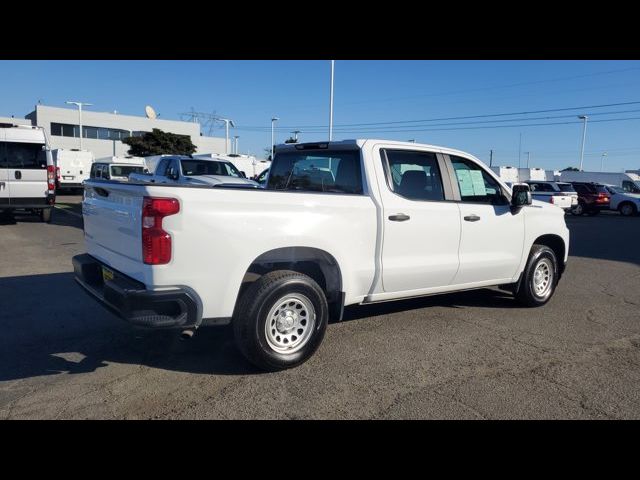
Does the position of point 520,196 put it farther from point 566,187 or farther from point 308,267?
point 566,187

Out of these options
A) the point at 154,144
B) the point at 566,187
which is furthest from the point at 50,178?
the point at 154,144

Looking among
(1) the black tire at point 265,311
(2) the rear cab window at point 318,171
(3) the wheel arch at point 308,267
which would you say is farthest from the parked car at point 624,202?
(1) the black tire at point 265,311

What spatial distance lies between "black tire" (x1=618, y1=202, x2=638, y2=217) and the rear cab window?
26.4 meters

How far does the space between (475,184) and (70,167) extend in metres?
26.5

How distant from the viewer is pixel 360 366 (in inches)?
175

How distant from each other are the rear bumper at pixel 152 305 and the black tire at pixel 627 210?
2847 centimetres

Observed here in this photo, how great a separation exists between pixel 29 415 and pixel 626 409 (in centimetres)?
423

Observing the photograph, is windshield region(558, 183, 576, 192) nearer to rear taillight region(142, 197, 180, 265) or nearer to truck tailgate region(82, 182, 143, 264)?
truck tailgate region(82, 182, 143, 264)

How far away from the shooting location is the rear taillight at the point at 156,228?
3600 millimetres

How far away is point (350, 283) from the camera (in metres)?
4.62

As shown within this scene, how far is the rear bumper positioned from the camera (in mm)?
3627

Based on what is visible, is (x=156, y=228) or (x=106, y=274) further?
(x=106, y=274)

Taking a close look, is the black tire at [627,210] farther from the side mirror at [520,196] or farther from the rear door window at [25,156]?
the rear door window at [25,156]
